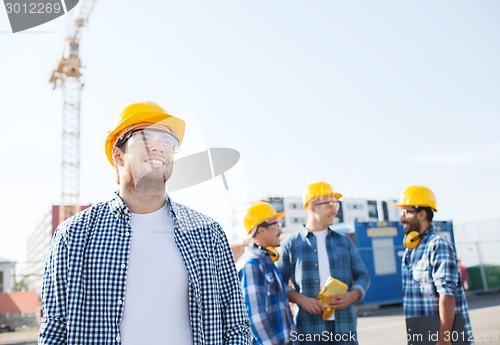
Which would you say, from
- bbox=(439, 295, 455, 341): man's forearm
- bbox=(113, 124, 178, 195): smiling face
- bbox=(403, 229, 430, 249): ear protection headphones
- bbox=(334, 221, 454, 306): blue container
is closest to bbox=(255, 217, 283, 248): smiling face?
bbox=(403, 229, 430, 249): ear protection headphones

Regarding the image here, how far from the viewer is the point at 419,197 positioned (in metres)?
4.38

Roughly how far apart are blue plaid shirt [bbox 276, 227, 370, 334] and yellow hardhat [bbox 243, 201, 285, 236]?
0.41 meters

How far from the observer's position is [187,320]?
6.63 feet

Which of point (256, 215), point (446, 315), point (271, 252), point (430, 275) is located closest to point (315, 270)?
point (271, 252)

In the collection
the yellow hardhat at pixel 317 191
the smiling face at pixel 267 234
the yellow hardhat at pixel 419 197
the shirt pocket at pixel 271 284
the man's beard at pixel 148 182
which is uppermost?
the yellow hardhat at pixel 317 191

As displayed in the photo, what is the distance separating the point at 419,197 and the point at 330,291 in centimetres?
128

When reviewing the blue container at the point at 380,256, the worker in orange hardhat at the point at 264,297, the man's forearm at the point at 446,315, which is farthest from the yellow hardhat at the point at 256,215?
the blue container at the point at 380,256

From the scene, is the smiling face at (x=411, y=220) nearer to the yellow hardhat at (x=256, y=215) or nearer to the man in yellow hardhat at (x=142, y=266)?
the yellow hardhat at (x=256, y=215)

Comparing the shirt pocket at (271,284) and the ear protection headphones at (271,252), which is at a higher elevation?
the ear protection headphones at (271,252)

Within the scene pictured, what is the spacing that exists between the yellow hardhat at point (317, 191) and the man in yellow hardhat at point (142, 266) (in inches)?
102

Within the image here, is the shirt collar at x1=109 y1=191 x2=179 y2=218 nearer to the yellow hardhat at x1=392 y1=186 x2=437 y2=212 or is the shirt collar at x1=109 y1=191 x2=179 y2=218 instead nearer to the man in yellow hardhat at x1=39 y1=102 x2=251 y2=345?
the man in yellow hardhat at x1=39 y1=102 x2=251 y2=345

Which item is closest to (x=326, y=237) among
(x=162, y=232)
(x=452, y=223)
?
(x=162, y=232)

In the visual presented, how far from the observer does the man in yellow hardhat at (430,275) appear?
11.7 feet

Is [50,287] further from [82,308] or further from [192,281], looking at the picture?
[192,281]
